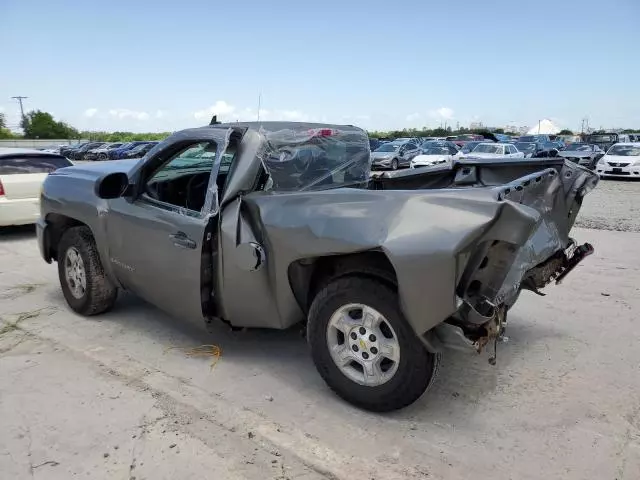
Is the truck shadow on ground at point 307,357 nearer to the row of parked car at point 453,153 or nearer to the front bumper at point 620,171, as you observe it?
the front bumper at point 620,171

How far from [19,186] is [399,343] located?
7.89 m

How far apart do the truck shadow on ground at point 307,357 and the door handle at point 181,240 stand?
613 mm

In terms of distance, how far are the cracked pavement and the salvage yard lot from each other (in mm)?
11

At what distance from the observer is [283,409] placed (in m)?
3.26

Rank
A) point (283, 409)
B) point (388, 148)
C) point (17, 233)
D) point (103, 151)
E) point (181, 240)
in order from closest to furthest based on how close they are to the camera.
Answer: point (283, 409) → point (181, 240) → point (17, 233) → point (388, 148) → point (103, 151)

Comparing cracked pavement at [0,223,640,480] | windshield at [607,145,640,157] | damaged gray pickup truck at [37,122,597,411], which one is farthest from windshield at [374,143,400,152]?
cracked pavement at [0,223,640,480]

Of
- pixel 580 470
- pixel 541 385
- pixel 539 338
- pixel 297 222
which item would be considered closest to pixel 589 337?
pixel 539 338

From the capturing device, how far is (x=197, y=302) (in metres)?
3.65

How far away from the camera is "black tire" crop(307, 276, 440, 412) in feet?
9.50

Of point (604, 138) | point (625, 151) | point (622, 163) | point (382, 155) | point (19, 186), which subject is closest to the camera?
point (19, 186)

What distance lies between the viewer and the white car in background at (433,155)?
81.6ft

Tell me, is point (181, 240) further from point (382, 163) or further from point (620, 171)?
point (382, 163)

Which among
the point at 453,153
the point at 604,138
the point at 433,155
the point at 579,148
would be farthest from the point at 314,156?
the point at 604,138

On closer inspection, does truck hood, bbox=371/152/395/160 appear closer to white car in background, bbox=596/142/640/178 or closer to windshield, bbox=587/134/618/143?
white car in background, bbox=596/142/640/178
